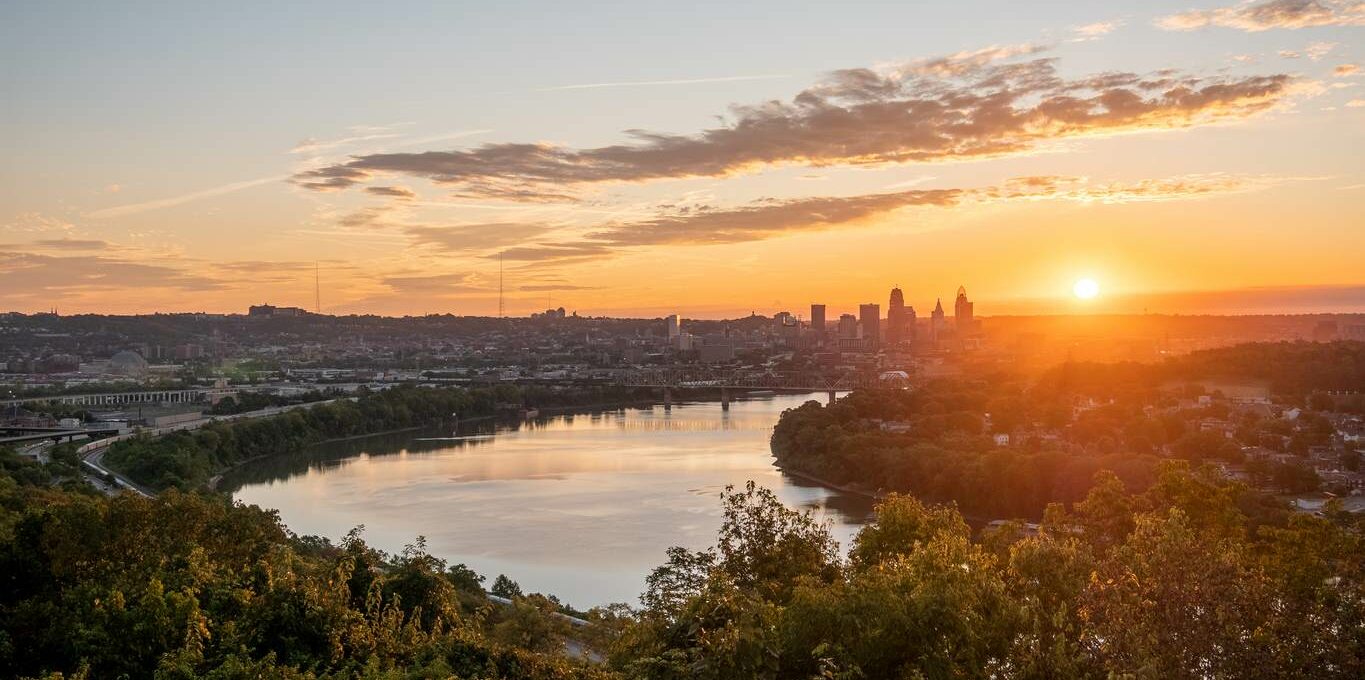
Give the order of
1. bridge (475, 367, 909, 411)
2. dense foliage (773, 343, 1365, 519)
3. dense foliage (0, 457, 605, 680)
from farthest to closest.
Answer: bridge (475, 367, 909, 411)
dense foliage (773, 343, 1365, 519)
dense foliage (0, 457, 605, 680)

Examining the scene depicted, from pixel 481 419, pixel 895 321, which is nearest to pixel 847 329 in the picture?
pixel 895 321

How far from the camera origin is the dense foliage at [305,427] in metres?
21.4

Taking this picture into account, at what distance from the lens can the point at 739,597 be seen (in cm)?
491

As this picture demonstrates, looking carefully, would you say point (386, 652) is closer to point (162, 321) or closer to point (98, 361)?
point (98, 361)

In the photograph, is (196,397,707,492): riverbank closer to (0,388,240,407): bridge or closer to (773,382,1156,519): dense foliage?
(0,388,240,407): bridge

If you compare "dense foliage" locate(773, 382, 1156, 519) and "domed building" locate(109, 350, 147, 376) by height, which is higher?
"domed building" locate(109, 350, 147, 376)

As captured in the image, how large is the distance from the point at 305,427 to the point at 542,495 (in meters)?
12.7

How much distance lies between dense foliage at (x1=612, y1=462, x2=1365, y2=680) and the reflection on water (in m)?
5.87

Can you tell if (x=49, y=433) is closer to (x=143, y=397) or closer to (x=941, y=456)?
(x=143, y=397)

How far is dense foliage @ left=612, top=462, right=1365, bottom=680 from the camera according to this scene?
369 centimetres

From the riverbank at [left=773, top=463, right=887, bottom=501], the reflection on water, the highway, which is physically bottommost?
the riverbank at [left=773, top=463, right=887, bottom=501]

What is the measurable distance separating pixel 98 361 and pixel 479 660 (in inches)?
2633

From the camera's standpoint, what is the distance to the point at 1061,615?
13.6 feet

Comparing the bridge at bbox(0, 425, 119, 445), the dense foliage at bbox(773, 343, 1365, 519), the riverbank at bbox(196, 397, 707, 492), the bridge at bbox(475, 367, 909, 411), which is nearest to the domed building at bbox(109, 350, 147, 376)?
the bridge at bbox(475, 367, 909, 411)
